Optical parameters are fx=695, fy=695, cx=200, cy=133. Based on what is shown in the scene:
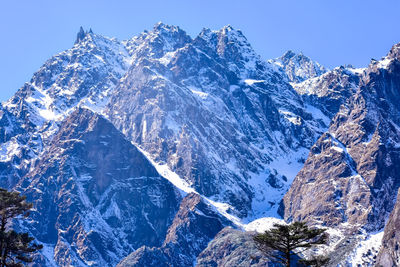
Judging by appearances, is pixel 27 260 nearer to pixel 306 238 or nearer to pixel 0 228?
pixel 0 228

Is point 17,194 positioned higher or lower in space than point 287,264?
higher

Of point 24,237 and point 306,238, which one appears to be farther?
point 24,237

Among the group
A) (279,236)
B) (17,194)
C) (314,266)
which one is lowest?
(314,266)

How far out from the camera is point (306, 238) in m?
75.8

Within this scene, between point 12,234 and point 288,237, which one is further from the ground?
point 12,234

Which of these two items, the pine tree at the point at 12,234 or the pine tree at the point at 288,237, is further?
the pine tree at the point at 12,234

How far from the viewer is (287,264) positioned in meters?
75.7

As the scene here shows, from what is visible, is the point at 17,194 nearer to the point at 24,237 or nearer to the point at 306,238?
the point at 24,237

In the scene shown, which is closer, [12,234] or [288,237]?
[288,237]

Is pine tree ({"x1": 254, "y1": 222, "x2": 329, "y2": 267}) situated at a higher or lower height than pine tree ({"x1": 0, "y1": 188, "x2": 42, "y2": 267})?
lower

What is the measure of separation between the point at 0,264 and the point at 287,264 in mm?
32376

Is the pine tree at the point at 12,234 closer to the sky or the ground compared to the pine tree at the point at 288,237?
closer to the sky

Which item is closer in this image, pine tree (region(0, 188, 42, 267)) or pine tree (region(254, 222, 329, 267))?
pine tree (region(254, 222, 329, 267))

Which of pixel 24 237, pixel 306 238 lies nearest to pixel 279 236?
pixel 306 238
